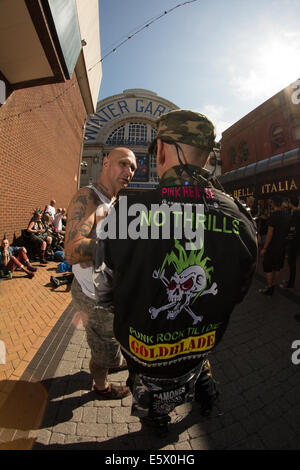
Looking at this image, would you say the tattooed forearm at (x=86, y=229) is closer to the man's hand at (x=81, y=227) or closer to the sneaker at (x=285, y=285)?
the man's hand at (x=81, y=227)

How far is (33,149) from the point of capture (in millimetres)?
7141

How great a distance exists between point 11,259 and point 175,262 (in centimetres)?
582

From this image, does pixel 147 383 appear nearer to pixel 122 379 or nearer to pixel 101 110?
pixel 122 379

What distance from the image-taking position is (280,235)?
4.17 meters

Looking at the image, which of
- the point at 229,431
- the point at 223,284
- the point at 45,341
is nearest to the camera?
the point at 223,284

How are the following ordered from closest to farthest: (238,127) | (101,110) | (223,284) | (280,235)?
1. (223,284)
2. (280,235)
3. (238,127)
4. (101,110)

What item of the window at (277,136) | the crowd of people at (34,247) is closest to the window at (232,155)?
the window at (277,136)

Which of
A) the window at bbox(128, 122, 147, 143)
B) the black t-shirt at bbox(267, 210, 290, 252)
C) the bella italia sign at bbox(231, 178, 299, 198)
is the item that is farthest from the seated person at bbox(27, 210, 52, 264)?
the window at bbox(128, 122, 147, 143)

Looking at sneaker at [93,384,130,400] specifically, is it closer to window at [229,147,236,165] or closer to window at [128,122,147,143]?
window at [229,147,236,165]

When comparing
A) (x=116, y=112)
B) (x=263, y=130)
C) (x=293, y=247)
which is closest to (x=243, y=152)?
(x=263, y=130)

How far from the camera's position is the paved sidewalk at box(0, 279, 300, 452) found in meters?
1.59

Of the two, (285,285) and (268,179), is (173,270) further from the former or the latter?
(268,179)
